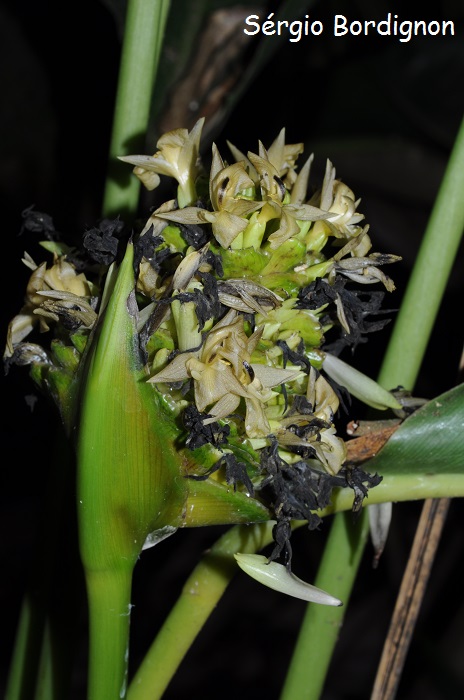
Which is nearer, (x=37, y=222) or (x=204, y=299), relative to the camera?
→ (x=204, y=299)

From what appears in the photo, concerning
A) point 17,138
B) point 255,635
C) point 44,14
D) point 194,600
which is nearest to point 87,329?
point 194,600

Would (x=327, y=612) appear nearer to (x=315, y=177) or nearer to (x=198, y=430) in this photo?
(x=198, y=430)

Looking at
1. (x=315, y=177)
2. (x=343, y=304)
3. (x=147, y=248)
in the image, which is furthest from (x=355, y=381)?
(x=315, y=177)

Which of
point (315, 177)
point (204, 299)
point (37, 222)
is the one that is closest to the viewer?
point (204, 299)

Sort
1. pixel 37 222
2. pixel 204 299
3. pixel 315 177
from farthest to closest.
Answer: pixel 315 177
pixel 37 222
pixel 204 299

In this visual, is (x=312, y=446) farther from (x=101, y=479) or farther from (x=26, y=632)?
(x=26, y=632)

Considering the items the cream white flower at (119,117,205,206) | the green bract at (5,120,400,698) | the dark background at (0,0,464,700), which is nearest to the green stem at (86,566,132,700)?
the green bract at (5,120,400,698)
